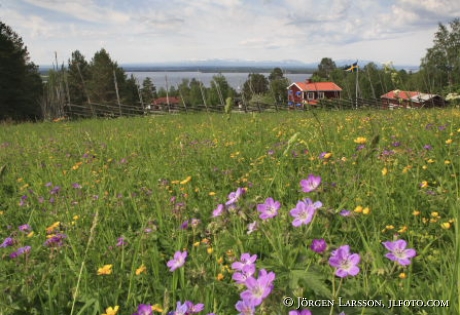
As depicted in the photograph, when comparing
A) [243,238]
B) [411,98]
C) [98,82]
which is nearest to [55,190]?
[243,238]

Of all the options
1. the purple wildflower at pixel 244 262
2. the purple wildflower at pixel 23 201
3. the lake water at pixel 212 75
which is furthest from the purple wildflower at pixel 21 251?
the lake water at pixel 212 75

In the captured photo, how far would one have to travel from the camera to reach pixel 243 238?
1938 millimetres

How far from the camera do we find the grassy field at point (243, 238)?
1.09 m

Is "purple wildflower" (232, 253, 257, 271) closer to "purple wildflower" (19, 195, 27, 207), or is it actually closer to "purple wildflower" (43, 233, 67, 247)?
"purple wildflower" (43, 233, 67, 247)

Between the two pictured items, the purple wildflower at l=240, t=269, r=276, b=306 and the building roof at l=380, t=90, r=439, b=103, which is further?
the building roof at l=380, t=90, r=439, b=103

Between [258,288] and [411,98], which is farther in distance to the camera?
[411,98]

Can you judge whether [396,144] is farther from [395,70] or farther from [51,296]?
[51,296]

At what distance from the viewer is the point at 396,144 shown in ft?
10.8

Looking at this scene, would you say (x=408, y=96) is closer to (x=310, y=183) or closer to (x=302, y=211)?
(x=310, y=183)

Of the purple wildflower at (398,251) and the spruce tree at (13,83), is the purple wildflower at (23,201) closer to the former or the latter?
the purple wildflower at (398,251)

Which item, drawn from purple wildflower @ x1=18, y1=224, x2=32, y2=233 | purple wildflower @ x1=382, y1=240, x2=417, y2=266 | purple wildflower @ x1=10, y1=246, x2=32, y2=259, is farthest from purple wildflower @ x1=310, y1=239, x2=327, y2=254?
purple wildflower @ x1=18, y1=224, x2=32, y2=233

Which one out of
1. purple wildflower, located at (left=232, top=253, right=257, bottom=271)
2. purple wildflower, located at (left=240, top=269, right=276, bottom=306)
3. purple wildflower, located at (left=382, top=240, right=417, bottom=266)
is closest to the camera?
purple wildflower, located at (left=240, top=269, right=276, bottom=306)

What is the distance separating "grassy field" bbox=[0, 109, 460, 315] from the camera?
3.59ft

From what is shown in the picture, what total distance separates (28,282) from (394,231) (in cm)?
178
